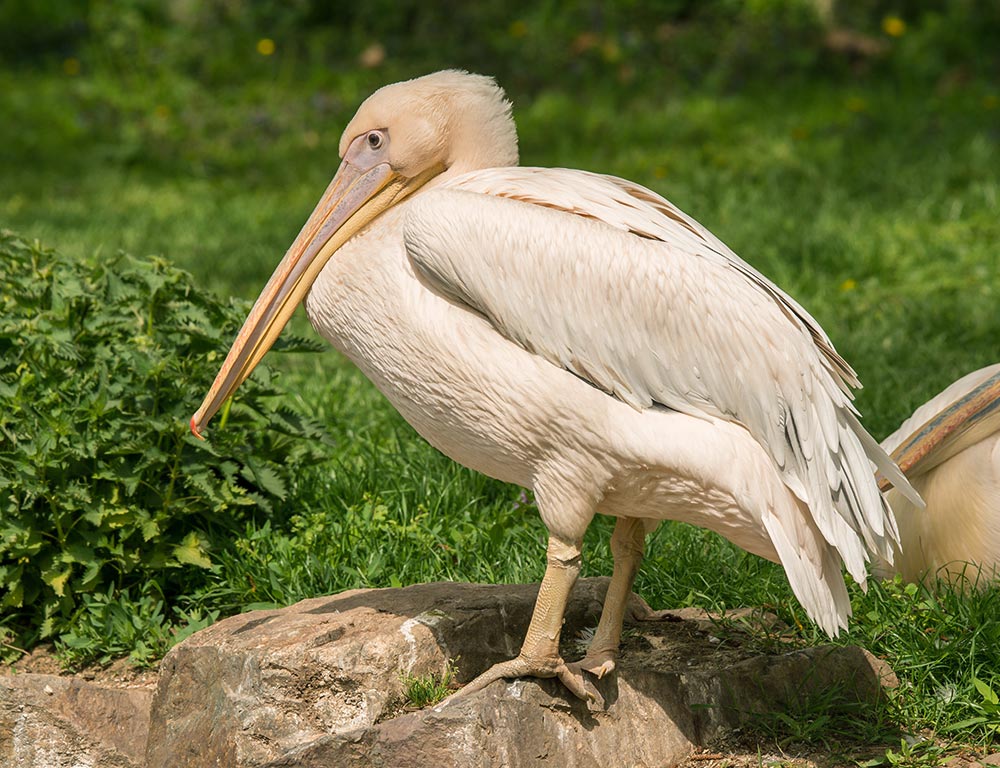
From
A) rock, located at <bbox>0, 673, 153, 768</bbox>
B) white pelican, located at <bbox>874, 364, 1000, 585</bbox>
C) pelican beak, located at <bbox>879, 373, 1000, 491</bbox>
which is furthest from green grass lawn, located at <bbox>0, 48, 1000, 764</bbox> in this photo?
rock, located at <bbox>0, 673, 153, 768</bbox>

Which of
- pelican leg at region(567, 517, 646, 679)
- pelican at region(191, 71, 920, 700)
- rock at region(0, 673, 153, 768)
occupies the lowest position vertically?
rock at region(0, 673, 153, 768)

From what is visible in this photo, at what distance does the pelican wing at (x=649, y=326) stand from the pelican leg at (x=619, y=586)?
0.47 metres

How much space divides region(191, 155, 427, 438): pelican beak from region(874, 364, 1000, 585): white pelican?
1.60m

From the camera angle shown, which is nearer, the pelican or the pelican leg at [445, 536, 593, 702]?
the pelican

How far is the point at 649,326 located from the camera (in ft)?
9.10

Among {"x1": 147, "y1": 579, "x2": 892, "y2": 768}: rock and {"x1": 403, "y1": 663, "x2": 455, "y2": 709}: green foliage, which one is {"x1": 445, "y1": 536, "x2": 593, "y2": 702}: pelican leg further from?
{"x1": 403, "y1": 663, "x2": 455, "y2": 709}: green foliage

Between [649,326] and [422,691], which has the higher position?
[649,326]

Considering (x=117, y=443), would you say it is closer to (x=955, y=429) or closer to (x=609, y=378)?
(x=609, y=378)

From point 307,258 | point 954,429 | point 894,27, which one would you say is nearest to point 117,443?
point 307,258

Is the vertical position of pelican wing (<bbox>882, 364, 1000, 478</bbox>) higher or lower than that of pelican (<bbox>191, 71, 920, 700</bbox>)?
lower

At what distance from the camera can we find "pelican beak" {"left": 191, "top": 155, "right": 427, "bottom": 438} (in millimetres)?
3049

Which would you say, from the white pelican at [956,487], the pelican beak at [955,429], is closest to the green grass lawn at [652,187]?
the white pelican at [956,487]

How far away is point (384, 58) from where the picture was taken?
36.0ft

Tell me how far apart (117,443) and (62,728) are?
0.80 m
